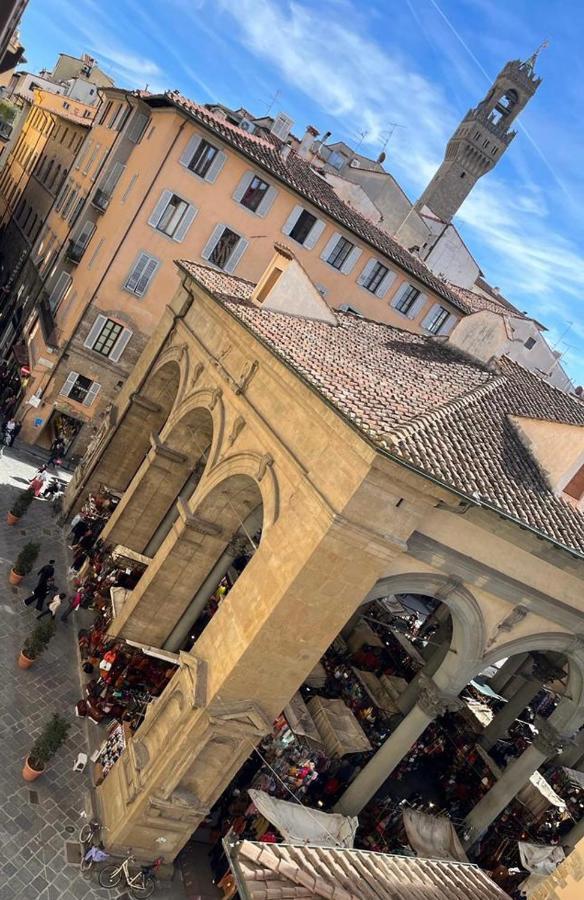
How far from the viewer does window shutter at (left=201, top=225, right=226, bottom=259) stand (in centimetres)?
2727

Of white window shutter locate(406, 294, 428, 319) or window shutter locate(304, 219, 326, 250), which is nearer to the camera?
window shutter locate(304, 219, 326, 250)

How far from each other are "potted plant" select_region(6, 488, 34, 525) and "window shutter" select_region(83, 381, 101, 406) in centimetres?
825

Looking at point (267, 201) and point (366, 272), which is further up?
point (366, 272)

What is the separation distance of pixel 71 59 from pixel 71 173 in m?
42.6

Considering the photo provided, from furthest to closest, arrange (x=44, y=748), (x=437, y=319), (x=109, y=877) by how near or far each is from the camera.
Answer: (x=437, y=319)
(x=44, y=748)
(x=109, y=877)

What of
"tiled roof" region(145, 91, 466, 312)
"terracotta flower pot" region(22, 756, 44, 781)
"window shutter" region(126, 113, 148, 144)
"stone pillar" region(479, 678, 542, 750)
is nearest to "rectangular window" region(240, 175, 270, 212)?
"tiled roof" region(145, 91, 466, 312)

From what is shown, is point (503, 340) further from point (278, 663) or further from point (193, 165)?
point (193, 165)

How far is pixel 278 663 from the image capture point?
11.8 meters

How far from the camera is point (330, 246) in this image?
29.2 metres

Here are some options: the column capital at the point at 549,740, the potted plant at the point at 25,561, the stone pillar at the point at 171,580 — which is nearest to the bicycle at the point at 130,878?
the stone pillar at the point at 171,580

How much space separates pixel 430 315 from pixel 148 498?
19.9 meters

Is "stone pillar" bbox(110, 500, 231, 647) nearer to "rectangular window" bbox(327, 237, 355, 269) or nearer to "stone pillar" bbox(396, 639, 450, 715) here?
"stone pillar" bbox(396, 639, 450, 715)

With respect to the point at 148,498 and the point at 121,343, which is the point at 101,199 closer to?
the point at 121,343

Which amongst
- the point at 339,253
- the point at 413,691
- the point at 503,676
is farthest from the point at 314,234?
the point at 503,676
